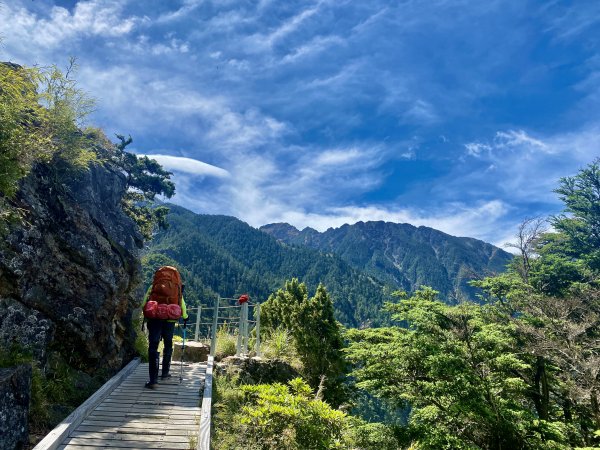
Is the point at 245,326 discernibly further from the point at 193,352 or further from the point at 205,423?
the point at 205,423

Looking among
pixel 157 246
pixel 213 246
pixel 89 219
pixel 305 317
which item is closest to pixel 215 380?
pixel 89 219

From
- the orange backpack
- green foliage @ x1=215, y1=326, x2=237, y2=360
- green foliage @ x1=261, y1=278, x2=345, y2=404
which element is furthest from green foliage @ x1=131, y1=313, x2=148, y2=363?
green foliage @ x1=261, y1=278, x2=345, y2=404

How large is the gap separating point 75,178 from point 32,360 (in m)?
4.81

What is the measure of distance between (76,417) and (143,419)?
930 mm

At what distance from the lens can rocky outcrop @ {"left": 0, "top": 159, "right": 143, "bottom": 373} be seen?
637 centimetres

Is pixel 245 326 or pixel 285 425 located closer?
pixel 285 425

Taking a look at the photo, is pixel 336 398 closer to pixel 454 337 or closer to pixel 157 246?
pixel 454 337

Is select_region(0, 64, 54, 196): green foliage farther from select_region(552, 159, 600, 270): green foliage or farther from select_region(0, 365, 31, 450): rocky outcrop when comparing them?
select_region(552, 159, 600, 270): green foliage

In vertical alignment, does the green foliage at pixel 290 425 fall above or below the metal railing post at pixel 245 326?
below

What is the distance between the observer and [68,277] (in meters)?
7.64

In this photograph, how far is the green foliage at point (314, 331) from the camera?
16.2m

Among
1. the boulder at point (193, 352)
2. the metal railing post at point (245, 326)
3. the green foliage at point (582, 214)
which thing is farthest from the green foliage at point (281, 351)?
the green foliage at point (582, 214)

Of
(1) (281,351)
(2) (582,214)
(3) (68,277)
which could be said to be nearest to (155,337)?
(3) (68,277)

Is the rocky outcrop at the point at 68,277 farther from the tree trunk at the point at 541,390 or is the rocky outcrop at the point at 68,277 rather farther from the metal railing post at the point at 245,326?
the tree trunk at the point at 541,390
